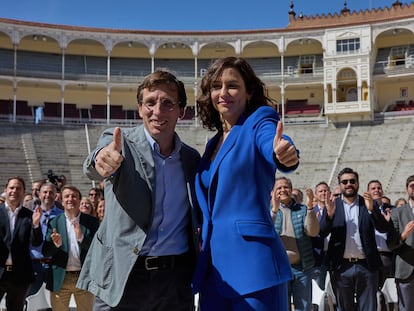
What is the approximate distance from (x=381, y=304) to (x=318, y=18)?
42236mm

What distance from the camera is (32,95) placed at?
144ft

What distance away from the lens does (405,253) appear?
7.51 m

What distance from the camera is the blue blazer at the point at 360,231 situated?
7.00 metres

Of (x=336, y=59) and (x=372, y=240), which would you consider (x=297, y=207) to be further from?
(x=336, y=59)

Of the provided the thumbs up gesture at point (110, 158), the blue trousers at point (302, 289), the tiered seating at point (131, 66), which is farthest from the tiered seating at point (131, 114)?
the thumbs up gesture at point (110, 158)

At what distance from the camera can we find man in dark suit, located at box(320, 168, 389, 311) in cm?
703

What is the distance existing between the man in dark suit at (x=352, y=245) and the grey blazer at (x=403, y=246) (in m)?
0.42

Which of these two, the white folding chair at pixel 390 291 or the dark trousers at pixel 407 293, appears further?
the white folding chair at pixel 390 291

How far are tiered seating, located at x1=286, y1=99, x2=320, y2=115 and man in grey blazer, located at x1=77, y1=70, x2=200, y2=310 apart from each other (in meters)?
41.0

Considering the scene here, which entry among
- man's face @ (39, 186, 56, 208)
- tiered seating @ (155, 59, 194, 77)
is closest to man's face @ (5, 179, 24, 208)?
man's face @ (39, 186, 56, 208)

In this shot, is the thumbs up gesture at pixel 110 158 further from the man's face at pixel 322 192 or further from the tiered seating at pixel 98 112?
the tiered seating at pixel 98 112

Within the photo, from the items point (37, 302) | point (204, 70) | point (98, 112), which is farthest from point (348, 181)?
point (98, 112)

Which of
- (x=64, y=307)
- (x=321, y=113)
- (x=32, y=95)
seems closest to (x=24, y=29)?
(x=32, y=95)

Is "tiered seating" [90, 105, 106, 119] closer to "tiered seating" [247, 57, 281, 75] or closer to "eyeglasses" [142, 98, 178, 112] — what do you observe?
"tiered seating" [247, 57, 281, 75]
